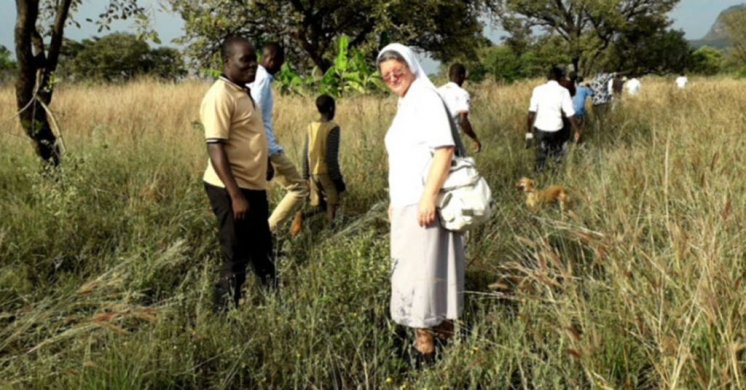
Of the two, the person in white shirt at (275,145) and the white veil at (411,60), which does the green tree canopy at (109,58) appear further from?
the white veil at (411,60)

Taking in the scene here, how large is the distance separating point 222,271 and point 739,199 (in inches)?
122

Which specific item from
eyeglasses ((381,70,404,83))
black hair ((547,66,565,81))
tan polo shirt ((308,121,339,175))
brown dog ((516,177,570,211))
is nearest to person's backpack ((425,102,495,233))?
eyeglasses ((381,70,404,83))

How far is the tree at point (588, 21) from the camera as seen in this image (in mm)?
37219

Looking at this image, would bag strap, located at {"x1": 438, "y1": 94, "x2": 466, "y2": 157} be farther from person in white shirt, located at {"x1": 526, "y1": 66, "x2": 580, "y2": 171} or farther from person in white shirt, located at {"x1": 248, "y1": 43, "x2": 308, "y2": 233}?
person in white shirt, located at {"x1": 526, "y1": 66, "x2": 580, "y2": 171}

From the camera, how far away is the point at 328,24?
1900cm

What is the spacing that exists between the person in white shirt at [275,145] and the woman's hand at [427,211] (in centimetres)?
199

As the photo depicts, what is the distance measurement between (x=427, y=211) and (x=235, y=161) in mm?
1214

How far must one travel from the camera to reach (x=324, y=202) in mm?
5363

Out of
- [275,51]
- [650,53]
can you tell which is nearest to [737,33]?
[650,53]

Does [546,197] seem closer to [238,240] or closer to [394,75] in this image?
[394,75]

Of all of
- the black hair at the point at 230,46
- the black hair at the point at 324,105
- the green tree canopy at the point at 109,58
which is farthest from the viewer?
the green tree canopy at the point at 109,58

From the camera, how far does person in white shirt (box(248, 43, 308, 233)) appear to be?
4.25 meters

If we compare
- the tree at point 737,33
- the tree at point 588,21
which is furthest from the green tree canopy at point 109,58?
the tree at point 737,33

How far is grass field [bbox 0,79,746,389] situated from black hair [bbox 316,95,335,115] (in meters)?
0.89
